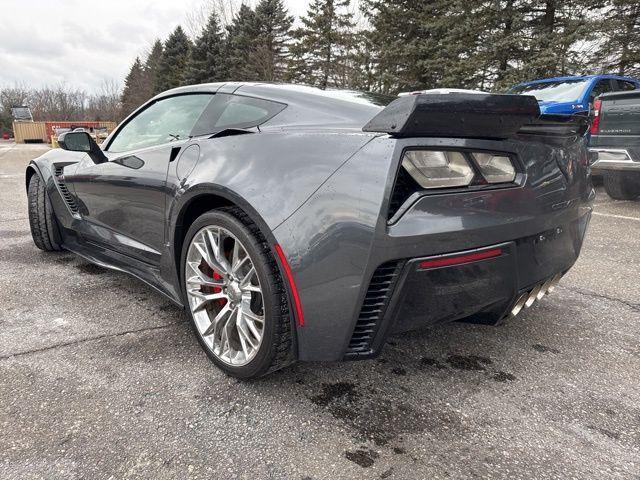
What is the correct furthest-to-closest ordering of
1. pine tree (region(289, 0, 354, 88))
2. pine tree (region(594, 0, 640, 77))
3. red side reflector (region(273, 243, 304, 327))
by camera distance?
pine tree (region(289, 0, 354, 88)), pine tree (region(594, 0, 640, 77)), red side reflector (region(273, 243, 304, 327))

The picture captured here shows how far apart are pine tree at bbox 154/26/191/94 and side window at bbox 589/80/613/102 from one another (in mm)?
39469

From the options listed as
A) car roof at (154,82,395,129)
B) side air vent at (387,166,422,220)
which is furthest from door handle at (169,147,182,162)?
side air vent at (387,166,422,220)

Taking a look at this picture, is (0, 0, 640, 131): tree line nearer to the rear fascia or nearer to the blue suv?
the blue suv

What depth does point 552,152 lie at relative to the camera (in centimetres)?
186

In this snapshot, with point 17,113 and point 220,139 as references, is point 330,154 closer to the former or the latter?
point 220,139

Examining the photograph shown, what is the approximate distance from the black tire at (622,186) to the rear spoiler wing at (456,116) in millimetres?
5813

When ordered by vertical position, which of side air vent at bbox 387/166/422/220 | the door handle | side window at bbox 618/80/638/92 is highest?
side window at bbox 618/80/638/92

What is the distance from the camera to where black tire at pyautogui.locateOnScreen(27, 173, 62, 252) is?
356 cm

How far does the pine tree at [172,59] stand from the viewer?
41438 millimetres

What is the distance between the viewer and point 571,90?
23.9ft

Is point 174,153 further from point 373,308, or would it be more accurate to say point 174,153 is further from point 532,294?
point 532,294

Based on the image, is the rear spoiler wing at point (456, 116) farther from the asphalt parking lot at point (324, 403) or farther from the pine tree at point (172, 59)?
the pine tree at point (172, 59)

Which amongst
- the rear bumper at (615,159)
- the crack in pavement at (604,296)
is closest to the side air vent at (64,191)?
the crack in pavement at (604,296)

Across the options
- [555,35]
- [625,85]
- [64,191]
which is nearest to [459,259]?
[64,191]
